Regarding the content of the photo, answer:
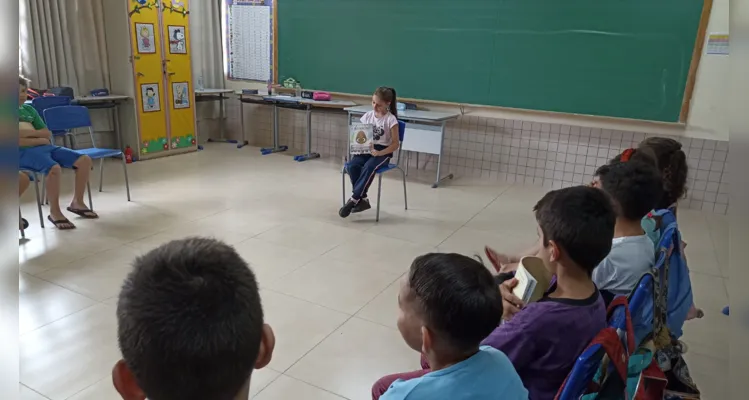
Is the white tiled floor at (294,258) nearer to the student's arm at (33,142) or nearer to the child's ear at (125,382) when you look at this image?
the student's arm at (33,142)

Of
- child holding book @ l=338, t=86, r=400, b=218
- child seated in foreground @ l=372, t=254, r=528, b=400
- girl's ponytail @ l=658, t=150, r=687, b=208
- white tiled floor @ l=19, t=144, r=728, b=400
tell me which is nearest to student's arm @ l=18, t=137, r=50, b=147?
white tiled floor @ l=19, t=144, r=728, b=400

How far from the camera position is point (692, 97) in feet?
14.6

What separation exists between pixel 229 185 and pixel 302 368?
119 inches

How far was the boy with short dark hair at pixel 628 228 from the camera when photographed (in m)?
1.62

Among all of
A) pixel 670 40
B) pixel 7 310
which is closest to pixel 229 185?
pixel 670 40

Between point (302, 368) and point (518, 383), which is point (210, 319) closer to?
point (518, 383)

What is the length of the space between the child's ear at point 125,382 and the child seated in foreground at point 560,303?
2.68 feet

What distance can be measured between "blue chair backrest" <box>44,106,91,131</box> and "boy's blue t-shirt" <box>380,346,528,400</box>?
4.30 metres

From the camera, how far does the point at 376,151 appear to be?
4.12 meters

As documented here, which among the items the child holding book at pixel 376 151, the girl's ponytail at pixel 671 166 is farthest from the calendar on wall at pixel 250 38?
the girl's ponytail at pixel 671 166

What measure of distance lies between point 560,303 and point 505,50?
14.1 ft

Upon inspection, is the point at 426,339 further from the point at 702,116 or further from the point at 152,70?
the point at 152,70

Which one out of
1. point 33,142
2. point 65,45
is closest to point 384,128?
point 33,142

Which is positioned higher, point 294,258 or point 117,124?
point 117,124
